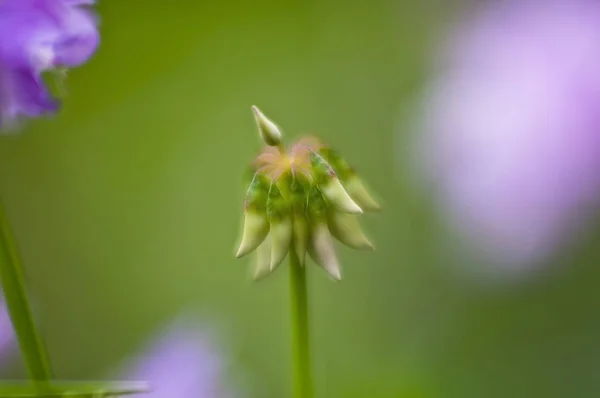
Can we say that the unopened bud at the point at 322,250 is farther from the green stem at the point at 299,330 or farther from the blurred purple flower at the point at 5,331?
the blurred purple flower at the point at 5,331

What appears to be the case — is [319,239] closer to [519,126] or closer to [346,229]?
[346,229]

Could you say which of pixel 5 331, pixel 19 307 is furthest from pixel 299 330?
pixel 5 331

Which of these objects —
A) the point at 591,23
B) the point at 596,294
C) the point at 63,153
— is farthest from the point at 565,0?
the point at 63,153

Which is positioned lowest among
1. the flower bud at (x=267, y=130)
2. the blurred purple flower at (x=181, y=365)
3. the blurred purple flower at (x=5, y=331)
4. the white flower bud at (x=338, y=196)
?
the blurred purple flower at (x=181, y=365)

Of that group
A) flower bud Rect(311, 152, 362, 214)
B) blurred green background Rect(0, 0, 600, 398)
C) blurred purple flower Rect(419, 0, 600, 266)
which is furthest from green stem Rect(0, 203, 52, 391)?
blurred purple flower Rect(419, 0, 600, 266)

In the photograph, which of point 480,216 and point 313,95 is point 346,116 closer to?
point 313,95

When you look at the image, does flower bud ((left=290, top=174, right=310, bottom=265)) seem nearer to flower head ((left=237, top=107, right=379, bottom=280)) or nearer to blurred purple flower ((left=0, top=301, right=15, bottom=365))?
flower head ((left=237, top=107, right=379, bottom=280))

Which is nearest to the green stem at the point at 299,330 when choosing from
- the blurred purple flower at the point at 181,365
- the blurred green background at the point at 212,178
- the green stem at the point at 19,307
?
the green stem at the point at 19,307
